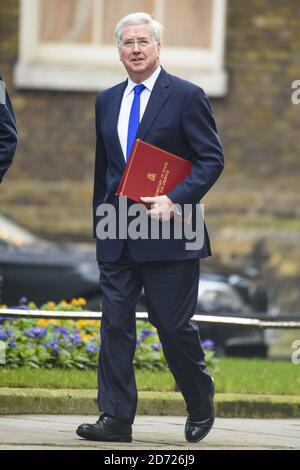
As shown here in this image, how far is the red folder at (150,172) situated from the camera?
6.63 meters

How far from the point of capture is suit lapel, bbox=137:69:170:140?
22.2ft

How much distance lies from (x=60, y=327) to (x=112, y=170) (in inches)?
101

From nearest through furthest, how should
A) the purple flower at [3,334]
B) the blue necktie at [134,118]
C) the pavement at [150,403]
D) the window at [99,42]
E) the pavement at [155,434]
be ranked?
the pavement at [155,434]
the blue necktie at [134,118]
the pavement at [150,403]
the purple flower at [3,334]
the window at [99,42]

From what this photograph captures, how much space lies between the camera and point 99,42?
16906 mm

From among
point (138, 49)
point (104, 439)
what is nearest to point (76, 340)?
point (104, 439)

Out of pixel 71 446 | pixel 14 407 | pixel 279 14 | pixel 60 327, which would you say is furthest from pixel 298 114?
pixel 71 446

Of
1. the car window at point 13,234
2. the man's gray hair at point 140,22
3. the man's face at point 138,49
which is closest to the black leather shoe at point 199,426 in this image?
the man's face at point 138,49

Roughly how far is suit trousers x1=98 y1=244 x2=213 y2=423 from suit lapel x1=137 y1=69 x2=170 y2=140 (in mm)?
598

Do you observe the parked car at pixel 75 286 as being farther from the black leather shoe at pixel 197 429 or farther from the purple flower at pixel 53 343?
the black leather shoe at pixel 197 429

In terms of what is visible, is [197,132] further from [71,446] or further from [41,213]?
[41,213]

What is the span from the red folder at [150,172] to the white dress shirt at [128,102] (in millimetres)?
195

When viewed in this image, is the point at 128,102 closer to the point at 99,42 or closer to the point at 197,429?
the point at 197,429

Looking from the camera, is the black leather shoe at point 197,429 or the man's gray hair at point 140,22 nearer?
the man's gray hair at point 140,22

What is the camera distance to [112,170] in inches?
270
